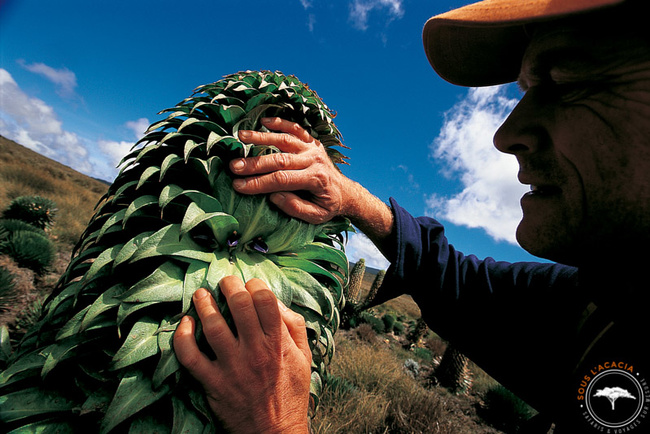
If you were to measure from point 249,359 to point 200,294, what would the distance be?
33 centimetres

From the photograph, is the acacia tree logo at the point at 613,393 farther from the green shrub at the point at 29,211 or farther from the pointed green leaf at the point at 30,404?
the green shrub at the point at 29,211

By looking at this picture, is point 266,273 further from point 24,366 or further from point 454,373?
point 454,373

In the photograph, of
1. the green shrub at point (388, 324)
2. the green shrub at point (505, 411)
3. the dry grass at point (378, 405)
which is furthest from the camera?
the green shrub at point (388, 324)

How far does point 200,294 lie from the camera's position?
1.16 metres

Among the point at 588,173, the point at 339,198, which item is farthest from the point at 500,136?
the point at 339,198

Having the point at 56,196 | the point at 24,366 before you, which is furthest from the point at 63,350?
the point at 56,196

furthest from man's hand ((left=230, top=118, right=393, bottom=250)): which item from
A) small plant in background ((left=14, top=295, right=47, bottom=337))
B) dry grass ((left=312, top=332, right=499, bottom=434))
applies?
small plant in background ((left=14, top=295, right=47, bottom=337))

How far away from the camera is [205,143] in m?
1.38

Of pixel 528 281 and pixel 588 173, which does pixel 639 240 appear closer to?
pixel 588 173

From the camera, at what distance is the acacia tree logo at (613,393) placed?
128 cm

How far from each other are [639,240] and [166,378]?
2.10m

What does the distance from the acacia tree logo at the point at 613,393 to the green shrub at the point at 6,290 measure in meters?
Answer: 7.45

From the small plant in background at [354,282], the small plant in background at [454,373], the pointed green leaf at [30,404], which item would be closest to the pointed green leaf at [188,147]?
the pointed green leaf at [30,404]

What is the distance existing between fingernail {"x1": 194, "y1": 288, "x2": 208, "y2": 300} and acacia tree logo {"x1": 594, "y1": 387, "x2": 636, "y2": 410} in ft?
6.12
